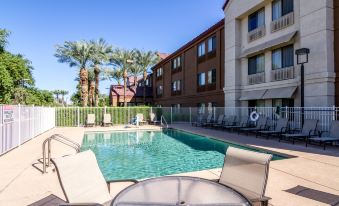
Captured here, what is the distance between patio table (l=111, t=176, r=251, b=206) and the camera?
115 inches

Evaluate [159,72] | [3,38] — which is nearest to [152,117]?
[159,72]

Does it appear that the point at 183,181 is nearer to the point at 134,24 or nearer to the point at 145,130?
the point at 145,130

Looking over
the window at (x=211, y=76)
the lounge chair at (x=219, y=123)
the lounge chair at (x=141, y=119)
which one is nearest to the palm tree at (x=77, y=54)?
the lounge chair at (x=141, y=119)

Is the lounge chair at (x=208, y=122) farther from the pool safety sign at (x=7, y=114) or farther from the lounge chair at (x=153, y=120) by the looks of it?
the pool safety sign at (x=7, y=114)

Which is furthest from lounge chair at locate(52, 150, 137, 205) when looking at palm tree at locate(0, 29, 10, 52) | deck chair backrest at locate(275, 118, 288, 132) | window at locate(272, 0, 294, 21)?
palm tree at locate(0, 29, 10, 52)

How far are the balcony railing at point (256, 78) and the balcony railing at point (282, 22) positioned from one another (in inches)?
126

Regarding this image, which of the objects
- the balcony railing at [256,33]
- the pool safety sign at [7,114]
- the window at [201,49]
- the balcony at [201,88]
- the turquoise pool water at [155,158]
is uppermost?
the window at [201,49]

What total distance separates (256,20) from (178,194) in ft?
66.1

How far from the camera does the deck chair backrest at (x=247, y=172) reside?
3.68m

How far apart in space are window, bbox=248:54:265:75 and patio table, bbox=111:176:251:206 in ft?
59.9

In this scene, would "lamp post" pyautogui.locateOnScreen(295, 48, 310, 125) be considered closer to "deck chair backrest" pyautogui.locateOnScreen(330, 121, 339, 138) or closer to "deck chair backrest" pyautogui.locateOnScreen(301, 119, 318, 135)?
"deck chair backrest" pyautogui.locateOnScreen(301, 119, 318, 135)

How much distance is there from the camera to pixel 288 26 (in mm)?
17203

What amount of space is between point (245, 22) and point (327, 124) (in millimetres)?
11480

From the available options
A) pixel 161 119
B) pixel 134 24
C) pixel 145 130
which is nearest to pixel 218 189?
pixel 145 130
